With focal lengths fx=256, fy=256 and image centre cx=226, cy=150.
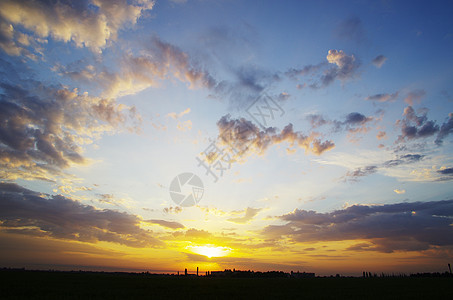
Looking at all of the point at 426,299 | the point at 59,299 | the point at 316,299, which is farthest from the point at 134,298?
the point at 426,299

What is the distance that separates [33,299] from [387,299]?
35.1 metres

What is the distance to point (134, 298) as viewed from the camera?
25.9 metres

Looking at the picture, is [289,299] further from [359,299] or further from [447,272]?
[447,272]

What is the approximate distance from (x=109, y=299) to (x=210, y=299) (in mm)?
9784

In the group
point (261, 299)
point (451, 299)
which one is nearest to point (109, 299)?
point (261, 299)

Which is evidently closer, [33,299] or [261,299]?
[33,299]

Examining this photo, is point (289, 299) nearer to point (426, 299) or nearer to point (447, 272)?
point (426, 299)

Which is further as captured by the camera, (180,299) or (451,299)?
(451,299)

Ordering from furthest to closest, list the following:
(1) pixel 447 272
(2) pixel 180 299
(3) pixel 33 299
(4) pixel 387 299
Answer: (1) pixel 447 272
(4) pixel 387 299
(2) pixel 180 299
(3) pixel 33 299

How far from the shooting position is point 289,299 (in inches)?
1043

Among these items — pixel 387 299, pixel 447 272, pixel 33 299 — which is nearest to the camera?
pixel 33 299

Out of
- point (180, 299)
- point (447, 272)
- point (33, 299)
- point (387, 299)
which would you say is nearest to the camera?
point (33, 299)

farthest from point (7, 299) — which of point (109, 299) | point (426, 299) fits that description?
point (426, 299)

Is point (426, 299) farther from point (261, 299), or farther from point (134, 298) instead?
point (134, 298)
